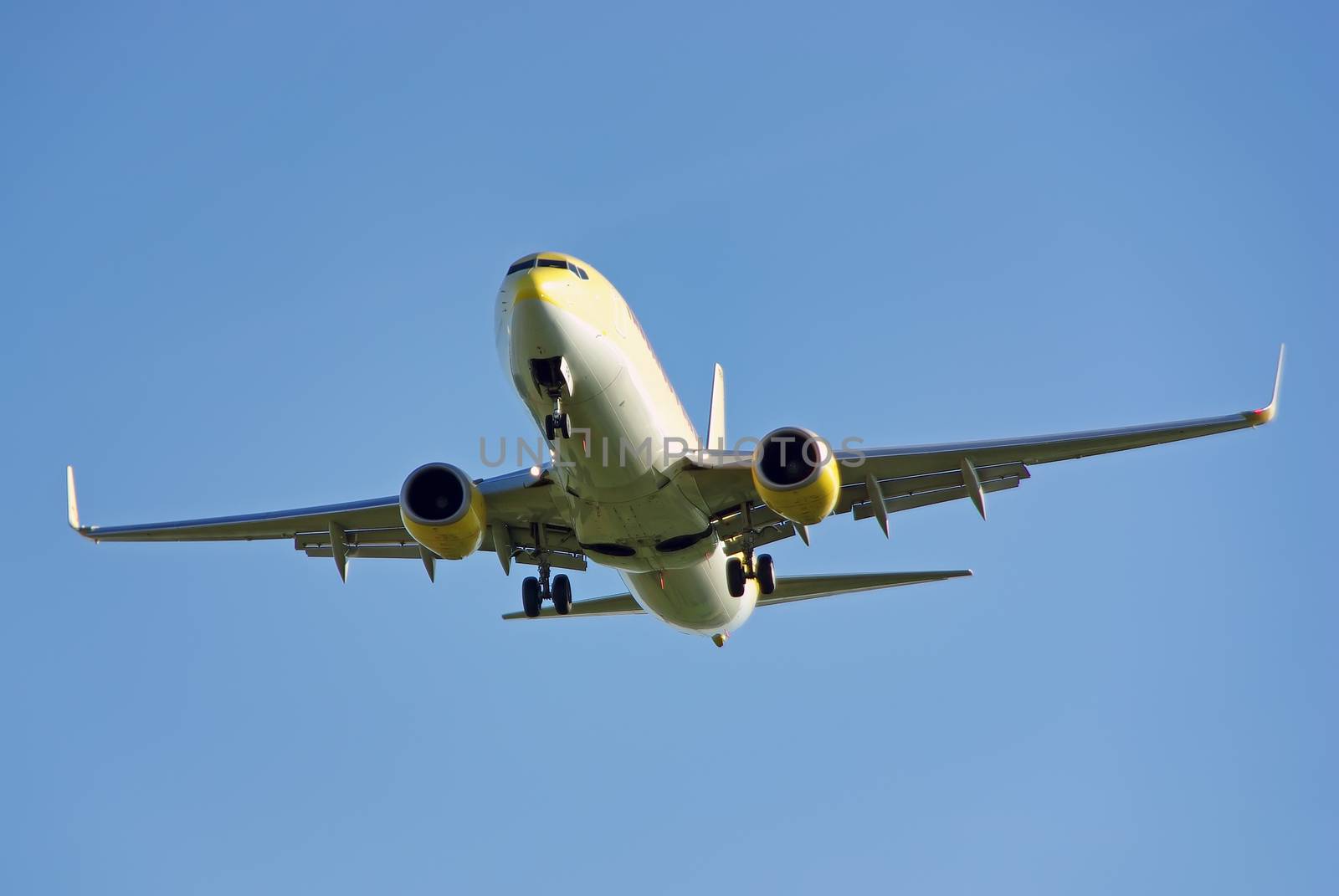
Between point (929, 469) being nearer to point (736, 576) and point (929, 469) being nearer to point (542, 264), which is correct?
point (736, 576)

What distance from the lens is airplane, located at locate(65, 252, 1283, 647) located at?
65.6 feet

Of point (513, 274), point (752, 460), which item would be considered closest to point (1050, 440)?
point (752, 460)

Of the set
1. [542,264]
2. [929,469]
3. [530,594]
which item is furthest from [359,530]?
[929,469]

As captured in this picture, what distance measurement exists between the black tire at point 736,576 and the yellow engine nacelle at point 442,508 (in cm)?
485

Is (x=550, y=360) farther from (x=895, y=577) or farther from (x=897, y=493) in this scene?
(x=895, y=577)

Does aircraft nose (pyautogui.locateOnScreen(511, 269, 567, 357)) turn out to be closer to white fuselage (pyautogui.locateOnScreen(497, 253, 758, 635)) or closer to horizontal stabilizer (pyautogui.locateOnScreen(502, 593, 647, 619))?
white fuselage (pyautogui.locateOnScreen(497, 253, 758, 635))

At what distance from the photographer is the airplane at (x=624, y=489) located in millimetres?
20000

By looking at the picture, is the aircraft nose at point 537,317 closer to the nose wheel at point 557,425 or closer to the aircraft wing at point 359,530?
the nose wheel at point 557,425

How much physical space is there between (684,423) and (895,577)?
603cm

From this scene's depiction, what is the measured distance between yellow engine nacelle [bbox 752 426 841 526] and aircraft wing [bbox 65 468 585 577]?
14.7 feet

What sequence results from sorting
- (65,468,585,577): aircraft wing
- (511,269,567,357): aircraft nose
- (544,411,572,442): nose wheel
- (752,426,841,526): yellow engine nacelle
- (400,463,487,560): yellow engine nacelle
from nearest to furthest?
(511,269,567,357): aircraft nose → (544,411,572,442): nose wheel → (752,426,841,526): yellow engine nacelle → (400,463,487,560): yellow engine nacelle → (65,468,585,577): aircraft wing

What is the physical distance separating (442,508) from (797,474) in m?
6.06

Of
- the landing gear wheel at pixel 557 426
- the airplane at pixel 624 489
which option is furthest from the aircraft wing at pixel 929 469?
the landing gear wheel at pixel 557 426

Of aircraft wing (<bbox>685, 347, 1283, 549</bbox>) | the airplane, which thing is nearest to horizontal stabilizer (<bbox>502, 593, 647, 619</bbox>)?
the airplane
